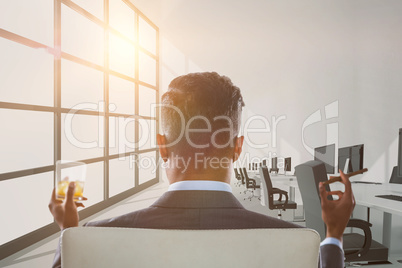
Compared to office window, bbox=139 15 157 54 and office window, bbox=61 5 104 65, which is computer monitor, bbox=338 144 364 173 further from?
office window, bbox=139 15 157 54

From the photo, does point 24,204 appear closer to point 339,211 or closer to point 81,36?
point 81,36

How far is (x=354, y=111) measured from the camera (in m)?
9.05

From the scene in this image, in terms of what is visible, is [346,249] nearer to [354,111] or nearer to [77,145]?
[77,145]

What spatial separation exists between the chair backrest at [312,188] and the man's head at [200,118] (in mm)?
1527

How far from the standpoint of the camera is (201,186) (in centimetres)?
86

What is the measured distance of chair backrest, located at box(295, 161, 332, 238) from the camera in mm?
2314

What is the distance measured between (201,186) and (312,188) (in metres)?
1.74

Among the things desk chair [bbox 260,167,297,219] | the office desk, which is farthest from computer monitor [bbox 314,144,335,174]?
the office desk

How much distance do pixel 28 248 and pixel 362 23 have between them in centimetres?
925

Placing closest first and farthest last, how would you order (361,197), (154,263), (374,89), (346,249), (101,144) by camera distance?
(154,263) < (346,249) < (361,197) < (101,144) < (374,89)

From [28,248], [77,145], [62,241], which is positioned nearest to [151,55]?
[77,145]

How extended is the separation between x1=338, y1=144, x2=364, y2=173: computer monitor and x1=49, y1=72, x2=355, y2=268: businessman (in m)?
3.71

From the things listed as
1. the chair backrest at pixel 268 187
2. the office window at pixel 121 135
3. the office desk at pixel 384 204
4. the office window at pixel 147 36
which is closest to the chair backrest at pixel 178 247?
the office desk at pixel 384 204

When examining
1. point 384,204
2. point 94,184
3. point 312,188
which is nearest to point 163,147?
point 312,188
